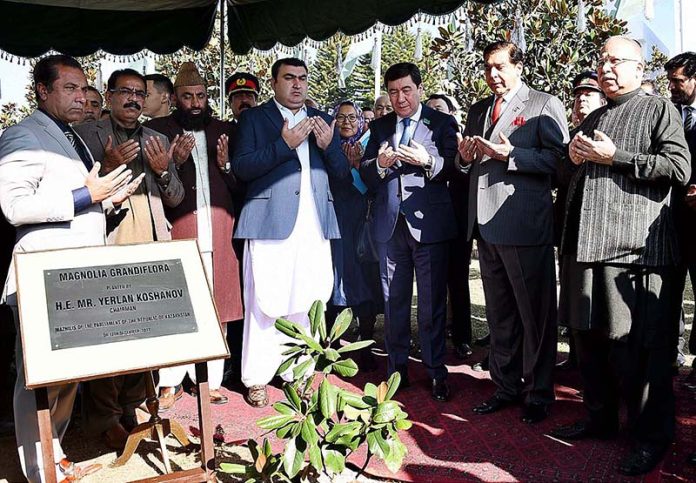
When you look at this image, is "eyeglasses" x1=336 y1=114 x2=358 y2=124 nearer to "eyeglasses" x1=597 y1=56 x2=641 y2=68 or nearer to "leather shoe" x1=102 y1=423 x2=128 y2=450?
"eyeglasses" x1=597 y1=56 x2=641 y2=68

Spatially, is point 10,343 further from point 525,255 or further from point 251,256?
point 525,255

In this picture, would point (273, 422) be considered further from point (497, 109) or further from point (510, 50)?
point (510, 50)

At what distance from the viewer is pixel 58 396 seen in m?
3.18

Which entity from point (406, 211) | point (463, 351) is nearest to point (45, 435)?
point (406, 211)

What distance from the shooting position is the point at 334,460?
249 centimetres

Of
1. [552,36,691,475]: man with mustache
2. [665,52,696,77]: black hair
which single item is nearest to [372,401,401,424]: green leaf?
[552,36,691,475]: man with mustache

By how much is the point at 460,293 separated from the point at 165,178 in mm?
2676

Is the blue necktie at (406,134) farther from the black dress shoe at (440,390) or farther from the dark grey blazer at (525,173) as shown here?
the black dress shoe at (440,390)

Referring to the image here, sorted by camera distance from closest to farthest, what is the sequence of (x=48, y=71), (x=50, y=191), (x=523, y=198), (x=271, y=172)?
(x=50, y=191)
(x=48, y=71)
(x=523, y=198)
(x=271, y=172)

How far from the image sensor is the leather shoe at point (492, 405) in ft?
13.5

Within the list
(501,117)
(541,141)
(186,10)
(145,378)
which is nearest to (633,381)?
(541,141)

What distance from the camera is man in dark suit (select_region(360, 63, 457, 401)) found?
430cm

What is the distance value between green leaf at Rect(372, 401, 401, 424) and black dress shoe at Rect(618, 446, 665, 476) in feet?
4.71

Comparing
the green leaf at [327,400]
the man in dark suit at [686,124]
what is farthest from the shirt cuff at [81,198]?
the man in dark suit at [686,124]
